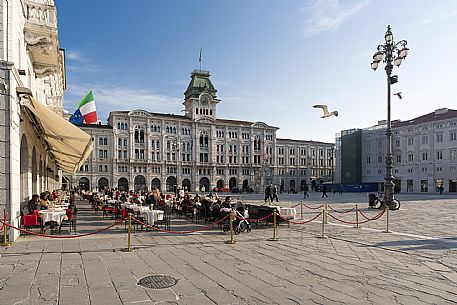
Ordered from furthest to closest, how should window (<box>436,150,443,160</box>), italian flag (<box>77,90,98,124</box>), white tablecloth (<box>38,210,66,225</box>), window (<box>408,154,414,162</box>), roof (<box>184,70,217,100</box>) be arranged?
1. roof (<box>184,70,217,100</box>)
2. window (<box>408,154,414,162</box>)
3. window (<box>436,150,443,160</box>)
4. italian flag (<box>77,90,98,124</box>)
5. white tablecloth (<box>38,210,66,225</box>)

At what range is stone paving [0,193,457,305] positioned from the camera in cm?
580

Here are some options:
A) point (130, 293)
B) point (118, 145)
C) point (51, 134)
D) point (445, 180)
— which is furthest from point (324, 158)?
point (130, 293)

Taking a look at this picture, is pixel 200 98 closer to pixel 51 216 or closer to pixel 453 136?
pixel 453 136

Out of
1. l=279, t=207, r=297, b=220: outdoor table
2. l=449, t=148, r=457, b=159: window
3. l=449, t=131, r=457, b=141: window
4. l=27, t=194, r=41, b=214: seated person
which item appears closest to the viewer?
l=27, t=194, r=41, b=214: seated person

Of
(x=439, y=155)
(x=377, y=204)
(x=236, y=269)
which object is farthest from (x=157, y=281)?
(x=439, y=155)

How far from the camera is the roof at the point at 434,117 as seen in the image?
5878 cm

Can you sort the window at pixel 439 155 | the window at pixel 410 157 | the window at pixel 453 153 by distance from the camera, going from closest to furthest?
the window at pixel 453 153
the window at pixel 439 155
the window at pixel 410 157

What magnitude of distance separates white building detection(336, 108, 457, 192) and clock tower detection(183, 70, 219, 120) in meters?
37.0

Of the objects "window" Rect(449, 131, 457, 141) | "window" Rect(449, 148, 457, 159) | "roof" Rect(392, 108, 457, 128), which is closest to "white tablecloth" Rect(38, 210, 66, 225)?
"window" Rect(449, 148, 457, 159)

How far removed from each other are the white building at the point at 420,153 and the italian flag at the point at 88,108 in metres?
59.3

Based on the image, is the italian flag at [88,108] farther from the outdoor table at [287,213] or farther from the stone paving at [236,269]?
the outdoor table at [287,213]

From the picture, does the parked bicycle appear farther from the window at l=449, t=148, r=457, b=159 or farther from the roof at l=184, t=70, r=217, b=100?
the roof at l=184, t=70, r=217, b=100

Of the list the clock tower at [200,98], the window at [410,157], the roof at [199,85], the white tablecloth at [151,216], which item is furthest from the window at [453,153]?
the white tablecloth at [151,216]

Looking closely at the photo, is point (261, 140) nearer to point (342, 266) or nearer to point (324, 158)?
point (324, 158)
